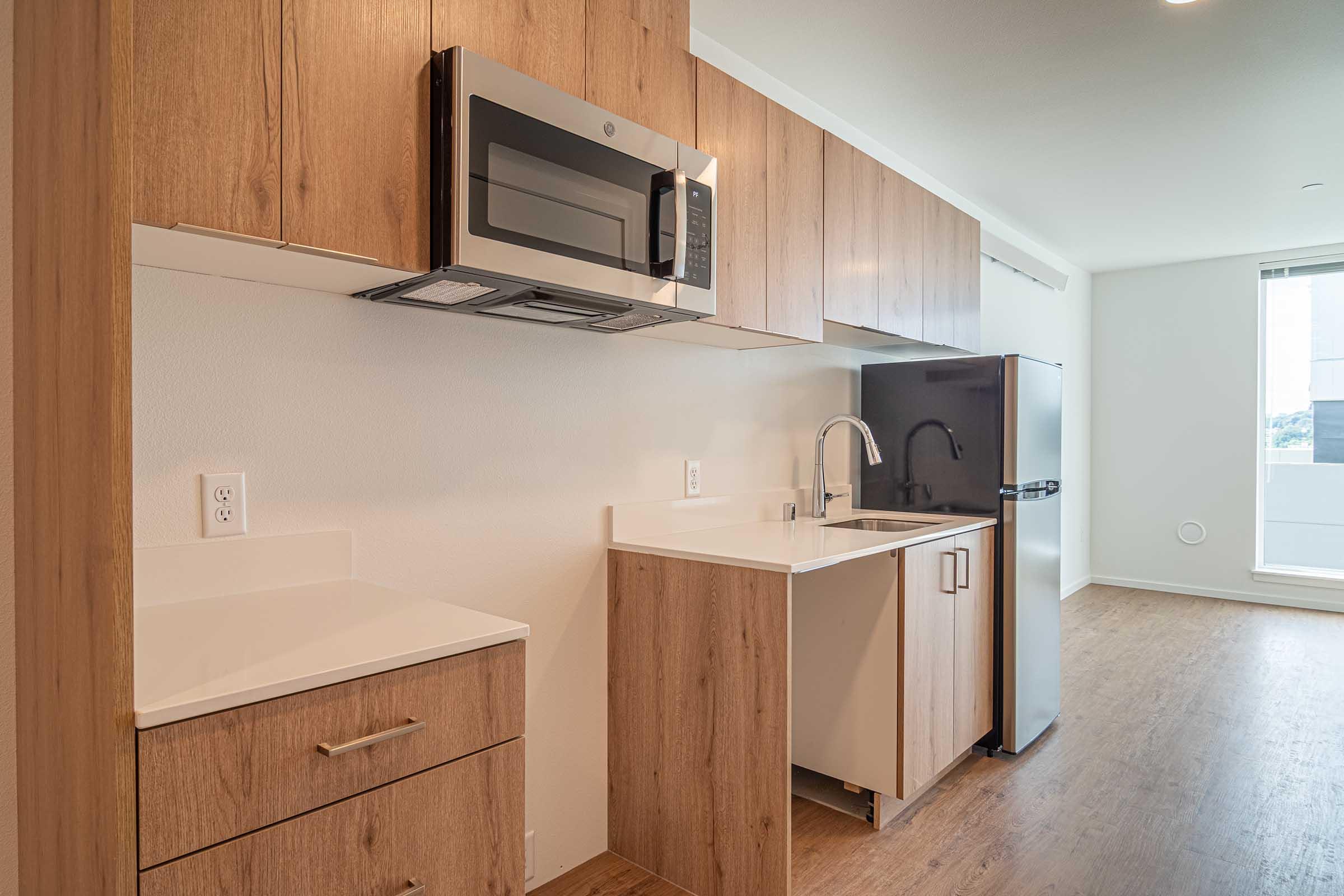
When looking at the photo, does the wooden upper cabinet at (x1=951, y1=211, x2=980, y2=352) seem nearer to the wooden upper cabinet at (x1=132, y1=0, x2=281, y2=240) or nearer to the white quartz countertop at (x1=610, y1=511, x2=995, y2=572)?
the white quartz countertop at (x1=610, y1=511, x2=995, y2=572)

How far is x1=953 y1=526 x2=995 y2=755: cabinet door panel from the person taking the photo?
2.60 metres

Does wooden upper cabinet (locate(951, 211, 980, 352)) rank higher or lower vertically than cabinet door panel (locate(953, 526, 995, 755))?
higher

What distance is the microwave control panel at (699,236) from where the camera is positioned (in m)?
1.77

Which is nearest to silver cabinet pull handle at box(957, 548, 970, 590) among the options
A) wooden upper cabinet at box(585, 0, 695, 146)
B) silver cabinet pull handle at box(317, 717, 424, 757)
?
wooden upper cabinet at box(585, 0, 695, 146)

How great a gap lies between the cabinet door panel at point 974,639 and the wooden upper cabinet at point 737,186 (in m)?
1.17

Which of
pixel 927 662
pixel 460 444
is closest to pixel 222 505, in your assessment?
pixel 460 444

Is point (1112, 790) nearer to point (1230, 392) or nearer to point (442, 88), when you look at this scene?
point (442, 88)

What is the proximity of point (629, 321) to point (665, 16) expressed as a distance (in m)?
0.89

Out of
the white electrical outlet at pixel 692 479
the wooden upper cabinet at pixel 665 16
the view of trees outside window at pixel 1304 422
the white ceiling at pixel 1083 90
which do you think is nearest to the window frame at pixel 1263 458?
the view of trees outside window at pixel 1304 422

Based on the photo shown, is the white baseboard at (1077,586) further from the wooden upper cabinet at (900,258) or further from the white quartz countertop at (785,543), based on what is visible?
the wooden upper cabinet at (900,258)

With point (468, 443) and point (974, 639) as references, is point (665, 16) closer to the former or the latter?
point (468, 443)

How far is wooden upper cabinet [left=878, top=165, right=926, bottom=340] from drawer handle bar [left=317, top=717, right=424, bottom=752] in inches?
80.9

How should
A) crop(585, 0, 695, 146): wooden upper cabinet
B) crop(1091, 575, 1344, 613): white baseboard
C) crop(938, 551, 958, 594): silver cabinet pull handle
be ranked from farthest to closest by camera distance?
crop(1091, 575, 1344, 613): white baseboard, crop(938, 551, 958, 594): silver cabinet pull handle, crop(585, 0, 695, 146): wooden upper cabinet

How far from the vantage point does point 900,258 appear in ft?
9.14
